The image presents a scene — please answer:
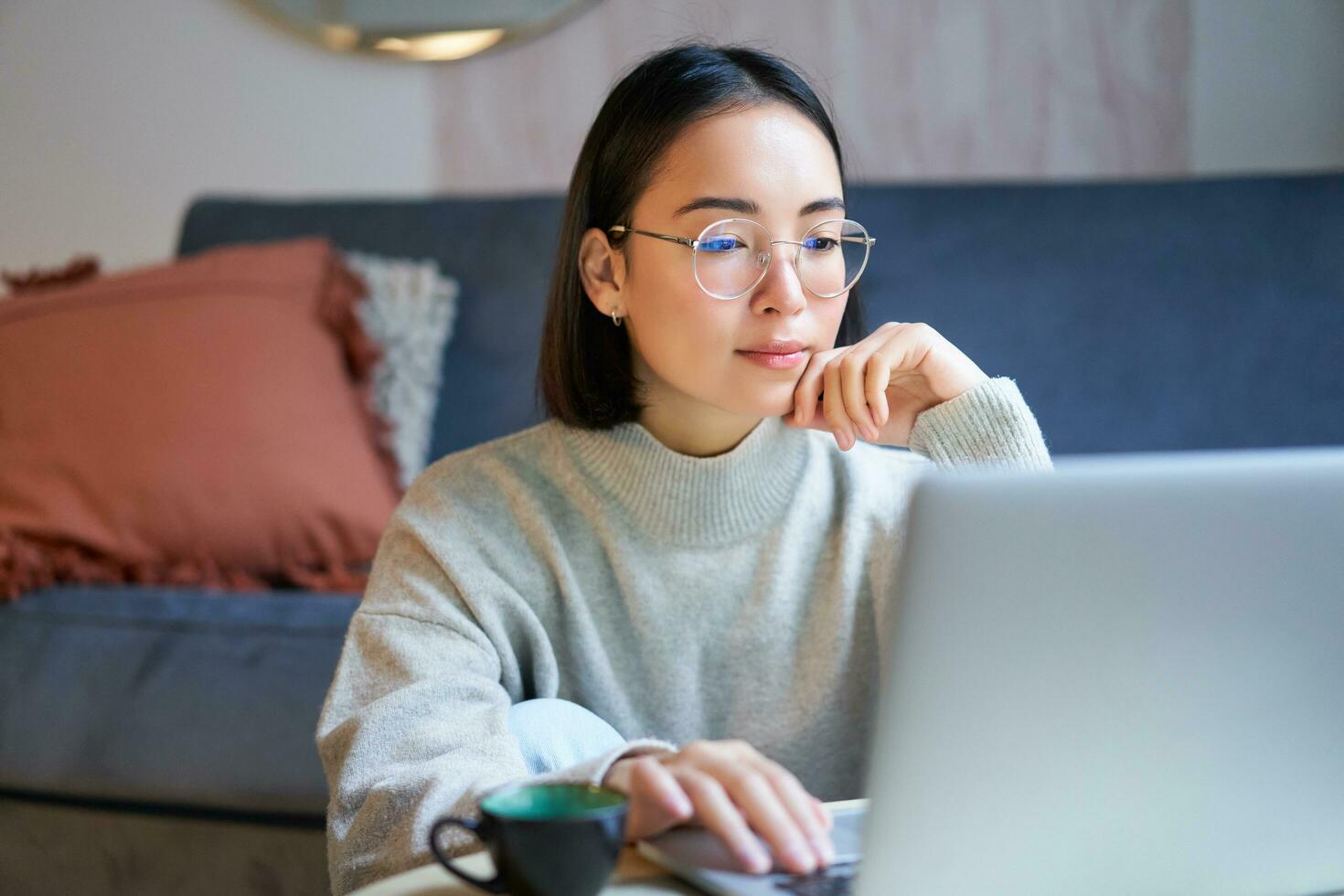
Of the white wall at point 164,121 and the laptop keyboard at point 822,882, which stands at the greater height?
the white wall at point 164,121

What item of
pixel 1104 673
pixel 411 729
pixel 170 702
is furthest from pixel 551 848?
pixel 170 702

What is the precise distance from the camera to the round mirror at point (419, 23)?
2.52 metres

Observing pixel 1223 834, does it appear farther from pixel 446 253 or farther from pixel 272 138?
pixel 272 138

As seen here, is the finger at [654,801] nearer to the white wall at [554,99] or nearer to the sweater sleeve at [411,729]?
the sweater sleeve at [411,729]

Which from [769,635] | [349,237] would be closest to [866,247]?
[769,635]

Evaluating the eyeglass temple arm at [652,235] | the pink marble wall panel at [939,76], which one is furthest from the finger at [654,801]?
the pink marble wall panel at [939,76]

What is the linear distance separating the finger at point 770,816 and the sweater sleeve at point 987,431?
0.57m

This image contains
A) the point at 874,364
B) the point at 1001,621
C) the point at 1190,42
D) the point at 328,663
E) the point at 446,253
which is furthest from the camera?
the point at 1190,42

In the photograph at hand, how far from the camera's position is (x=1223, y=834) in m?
0.57

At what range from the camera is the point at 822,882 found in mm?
592

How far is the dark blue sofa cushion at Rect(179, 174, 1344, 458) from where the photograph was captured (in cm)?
179

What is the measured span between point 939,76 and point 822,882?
2.07 meters

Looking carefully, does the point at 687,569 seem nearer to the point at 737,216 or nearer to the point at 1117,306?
the point at 737,216

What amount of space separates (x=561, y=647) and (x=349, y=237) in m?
1.24
